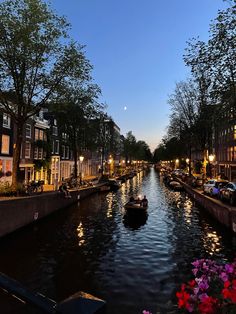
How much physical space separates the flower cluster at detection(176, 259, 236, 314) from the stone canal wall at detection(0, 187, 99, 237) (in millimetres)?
18623

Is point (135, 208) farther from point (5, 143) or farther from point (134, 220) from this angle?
point (5, 143)

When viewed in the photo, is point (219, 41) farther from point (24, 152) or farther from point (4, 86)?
point (24, 152)

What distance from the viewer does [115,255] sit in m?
19.5

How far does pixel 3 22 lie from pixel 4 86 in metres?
5.42

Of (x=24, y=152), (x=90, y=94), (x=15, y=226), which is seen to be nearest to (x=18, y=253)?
(x=15, y=226)

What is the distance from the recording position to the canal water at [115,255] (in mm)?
13586

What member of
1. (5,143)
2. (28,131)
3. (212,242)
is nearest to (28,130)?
(28,131)

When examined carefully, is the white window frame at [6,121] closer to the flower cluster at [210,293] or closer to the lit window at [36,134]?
the lit window at [36,134]

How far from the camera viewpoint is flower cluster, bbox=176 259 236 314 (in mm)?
4383

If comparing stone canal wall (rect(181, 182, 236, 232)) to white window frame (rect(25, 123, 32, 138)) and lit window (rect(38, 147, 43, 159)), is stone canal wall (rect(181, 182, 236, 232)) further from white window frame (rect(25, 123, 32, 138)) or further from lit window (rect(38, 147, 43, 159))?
lit window (rect(38, 147, 43, 159))

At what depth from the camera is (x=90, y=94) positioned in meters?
57.0

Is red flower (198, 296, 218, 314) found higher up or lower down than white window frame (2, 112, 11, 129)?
lower down

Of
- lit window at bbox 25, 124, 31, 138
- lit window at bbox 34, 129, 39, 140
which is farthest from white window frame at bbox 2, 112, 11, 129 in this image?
lit window at bbox 34, 129, 39, 140

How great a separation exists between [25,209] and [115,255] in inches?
393
